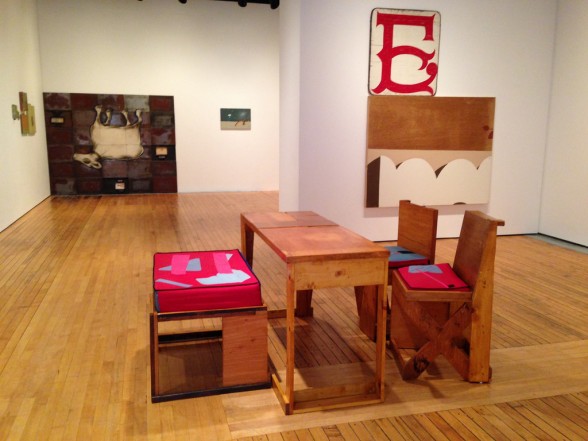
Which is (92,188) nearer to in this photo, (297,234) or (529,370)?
(297,234)

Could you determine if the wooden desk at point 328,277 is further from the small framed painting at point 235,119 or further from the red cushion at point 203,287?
the small framed painting at point 235,119

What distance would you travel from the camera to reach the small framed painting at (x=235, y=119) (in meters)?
10.9

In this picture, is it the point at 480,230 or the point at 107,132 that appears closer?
the point at 480,230

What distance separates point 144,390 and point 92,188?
8.28 meters

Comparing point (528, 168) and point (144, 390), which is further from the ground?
point (528, 168)

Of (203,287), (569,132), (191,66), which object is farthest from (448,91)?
(191,66)

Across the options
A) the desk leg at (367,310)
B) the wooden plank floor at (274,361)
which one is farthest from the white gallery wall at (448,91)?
the desk leg at (367,310)

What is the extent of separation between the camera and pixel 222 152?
11008 mm

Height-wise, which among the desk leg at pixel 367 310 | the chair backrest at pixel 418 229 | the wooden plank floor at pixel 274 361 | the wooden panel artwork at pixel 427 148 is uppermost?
the wooden panel artwork at pixel 427 148

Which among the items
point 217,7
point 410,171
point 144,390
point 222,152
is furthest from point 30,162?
point 144,390

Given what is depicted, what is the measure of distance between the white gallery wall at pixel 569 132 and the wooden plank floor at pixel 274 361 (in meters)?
0.81

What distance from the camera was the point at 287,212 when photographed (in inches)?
139

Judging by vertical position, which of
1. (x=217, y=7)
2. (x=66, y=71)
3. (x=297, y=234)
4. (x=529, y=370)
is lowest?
(x=529, y=370)

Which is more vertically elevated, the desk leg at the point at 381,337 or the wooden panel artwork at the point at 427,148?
the wooden panel artwork at the point at 427,148
